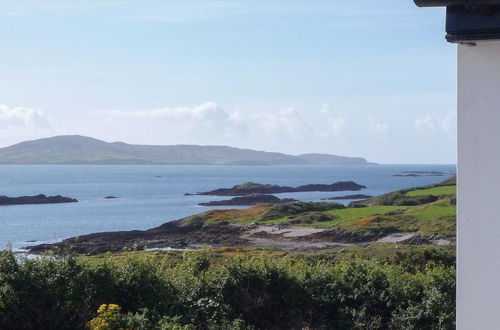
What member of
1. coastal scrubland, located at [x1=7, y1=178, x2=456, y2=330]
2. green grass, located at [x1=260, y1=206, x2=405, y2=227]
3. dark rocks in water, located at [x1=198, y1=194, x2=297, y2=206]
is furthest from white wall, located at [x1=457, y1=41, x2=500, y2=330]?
dark rocks in water, located at [x1=198, y1=194, x2=297, y2=206]

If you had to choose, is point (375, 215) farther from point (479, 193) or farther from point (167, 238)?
point (479, 193)

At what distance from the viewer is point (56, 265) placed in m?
9.92

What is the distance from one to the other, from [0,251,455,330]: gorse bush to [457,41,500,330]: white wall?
689 cm

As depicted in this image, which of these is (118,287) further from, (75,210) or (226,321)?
(75,210)

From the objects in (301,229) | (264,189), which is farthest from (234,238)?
(264,189)

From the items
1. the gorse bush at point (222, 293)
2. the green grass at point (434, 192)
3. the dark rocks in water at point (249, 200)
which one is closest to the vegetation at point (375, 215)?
the green grass at point (434, 192)

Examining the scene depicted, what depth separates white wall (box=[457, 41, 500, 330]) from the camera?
2.30 meters

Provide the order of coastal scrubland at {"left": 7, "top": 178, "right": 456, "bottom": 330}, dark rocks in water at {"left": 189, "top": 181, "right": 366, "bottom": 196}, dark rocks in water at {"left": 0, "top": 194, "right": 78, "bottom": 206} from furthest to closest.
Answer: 1. dark rocks in water at {"left": 189, "top": 181, "right": 366, "bottom": 196}
2. dark rocks in water at {"left": 0, "top": 194, "right": 78, "bottom": 206}
3. coastal scrubland at {"left": 7, "top": 178, "right": 456, "bottom": 330}

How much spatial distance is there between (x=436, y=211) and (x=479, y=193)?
52086 mm

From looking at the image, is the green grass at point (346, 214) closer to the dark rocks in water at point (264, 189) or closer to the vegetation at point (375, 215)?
the vegetation at point (375, 215)

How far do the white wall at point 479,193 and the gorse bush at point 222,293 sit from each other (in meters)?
6.89

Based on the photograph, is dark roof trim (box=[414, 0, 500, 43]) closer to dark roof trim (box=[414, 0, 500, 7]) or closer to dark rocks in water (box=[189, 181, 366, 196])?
dark roof trim (box=[414, 0, 500, 7])

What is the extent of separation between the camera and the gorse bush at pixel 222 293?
9547mm

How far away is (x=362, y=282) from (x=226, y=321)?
2543 millimetres
